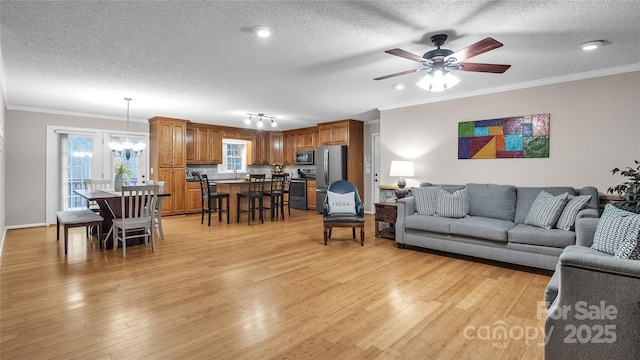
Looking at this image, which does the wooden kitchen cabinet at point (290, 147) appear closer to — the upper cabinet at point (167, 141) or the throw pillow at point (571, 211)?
the upper cabinet at point (167, 141)

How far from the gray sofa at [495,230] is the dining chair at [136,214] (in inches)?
135

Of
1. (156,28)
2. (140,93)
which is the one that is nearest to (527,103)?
(156,28)

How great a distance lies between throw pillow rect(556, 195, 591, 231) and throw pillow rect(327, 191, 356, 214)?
2554 millimetres

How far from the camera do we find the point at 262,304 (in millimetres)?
2600

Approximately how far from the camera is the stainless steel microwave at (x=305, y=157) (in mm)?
8622

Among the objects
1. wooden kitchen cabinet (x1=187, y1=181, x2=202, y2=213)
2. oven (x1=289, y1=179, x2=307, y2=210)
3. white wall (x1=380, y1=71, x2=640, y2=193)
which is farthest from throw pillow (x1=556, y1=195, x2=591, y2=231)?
wooden kitchen cabinet (x1=187, y1=181, x2=202, y2=213)

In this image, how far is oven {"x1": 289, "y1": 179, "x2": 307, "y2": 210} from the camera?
847cm

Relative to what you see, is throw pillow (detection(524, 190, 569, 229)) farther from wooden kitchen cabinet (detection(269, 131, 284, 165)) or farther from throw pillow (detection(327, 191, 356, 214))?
wooden kitchen cabinet (detection(269, 131, 284, 165))

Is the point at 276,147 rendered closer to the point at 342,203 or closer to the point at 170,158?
the point at 170,158

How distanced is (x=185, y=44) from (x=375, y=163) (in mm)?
5498

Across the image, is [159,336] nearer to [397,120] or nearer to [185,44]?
[185,44]

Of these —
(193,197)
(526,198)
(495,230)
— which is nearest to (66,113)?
(193,197)

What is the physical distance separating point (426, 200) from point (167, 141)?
19.2ft

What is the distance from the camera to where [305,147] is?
8898 millimetres
